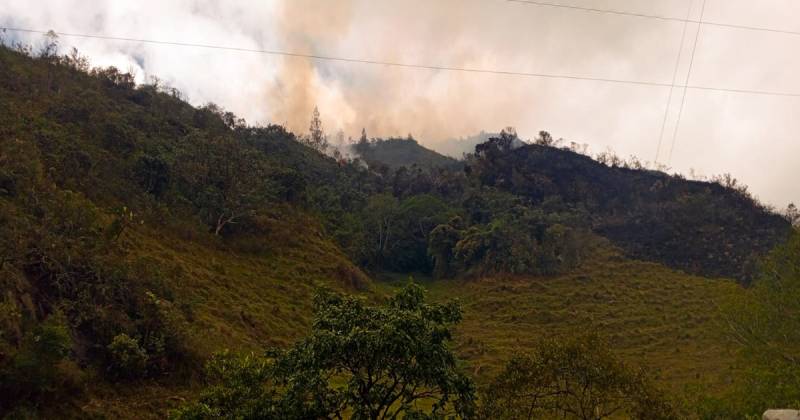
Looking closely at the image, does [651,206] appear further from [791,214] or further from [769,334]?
A: [769,334]

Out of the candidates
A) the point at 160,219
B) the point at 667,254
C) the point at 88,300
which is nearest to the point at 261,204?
the point at 160,219

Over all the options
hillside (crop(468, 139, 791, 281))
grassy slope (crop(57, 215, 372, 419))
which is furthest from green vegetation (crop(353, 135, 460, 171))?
grassy slope (crop(57, 215, 372, 419))

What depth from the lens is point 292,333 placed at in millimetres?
35312

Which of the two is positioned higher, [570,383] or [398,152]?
[398,152]

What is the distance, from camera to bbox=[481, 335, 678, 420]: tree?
1418 centimetres

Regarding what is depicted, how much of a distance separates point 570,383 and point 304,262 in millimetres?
39014

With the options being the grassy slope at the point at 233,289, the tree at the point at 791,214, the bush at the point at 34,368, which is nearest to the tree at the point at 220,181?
the grassy slope at the point at 233,289

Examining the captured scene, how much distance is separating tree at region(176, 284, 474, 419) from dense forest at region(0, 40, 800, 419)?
58 millimetres

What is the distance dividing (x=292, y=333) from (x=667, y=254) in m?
62.9

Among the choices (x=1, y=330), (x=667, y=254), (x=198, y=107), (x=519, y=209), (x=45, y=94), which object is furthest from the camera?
(x=198, y=107)

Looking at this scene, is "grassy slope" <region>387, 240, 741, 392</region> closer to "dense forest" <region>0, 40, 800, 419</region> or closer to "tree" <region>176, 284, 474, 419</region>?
"dense forest" <region>0, 40, 800, 419</region>

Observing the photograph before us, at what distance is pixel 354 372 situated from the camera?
479 inches

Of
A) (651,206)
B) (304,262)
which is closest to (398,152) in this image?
(651,206)

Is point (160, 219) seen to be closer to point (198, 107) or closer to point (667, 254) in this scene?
point (198, 107)
